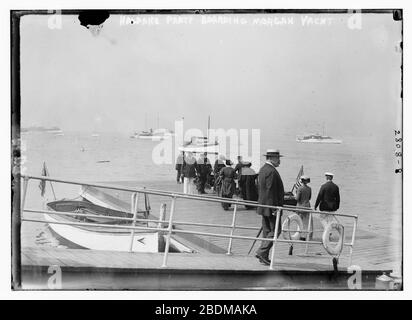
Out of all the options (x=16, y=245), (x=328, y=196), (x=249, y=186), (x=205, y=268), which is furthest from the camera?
(x=249, y=186)

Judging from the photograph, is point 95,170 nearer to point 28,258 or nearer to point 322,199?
point 28,258

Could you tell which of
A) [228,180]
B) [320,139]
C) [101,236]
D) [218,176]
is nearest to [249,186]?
[228,180]

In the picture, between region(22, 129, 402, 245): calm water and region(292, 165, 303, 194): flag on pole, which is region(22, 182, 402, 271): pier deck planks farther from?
region(292, 165, 303, 194): flag on pole

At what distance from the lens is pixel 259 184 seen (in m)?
9.06

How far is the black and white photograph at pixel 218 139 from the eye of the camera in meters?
8.88

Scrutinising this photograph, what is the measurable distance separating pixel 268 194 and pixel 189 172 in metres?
1.14

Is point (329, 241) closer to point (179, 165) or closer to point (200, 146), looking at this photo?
point (200, 146)

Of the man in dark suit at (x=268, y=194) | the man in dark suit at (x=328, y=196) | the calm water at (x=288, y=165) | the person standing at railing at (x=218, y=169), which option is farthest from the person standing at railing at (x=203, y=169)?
the man in dark suit at (x=328, y=196)

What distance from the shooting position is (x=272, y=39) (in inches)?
351

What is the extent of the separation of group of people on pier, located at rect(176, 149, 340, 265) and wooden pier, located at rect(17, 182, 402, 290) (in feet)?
0.94

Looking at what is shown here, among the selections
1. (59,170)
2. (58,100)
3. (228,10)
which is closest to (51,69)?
(58,100)

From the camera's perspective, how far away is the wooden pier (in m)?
8.68
